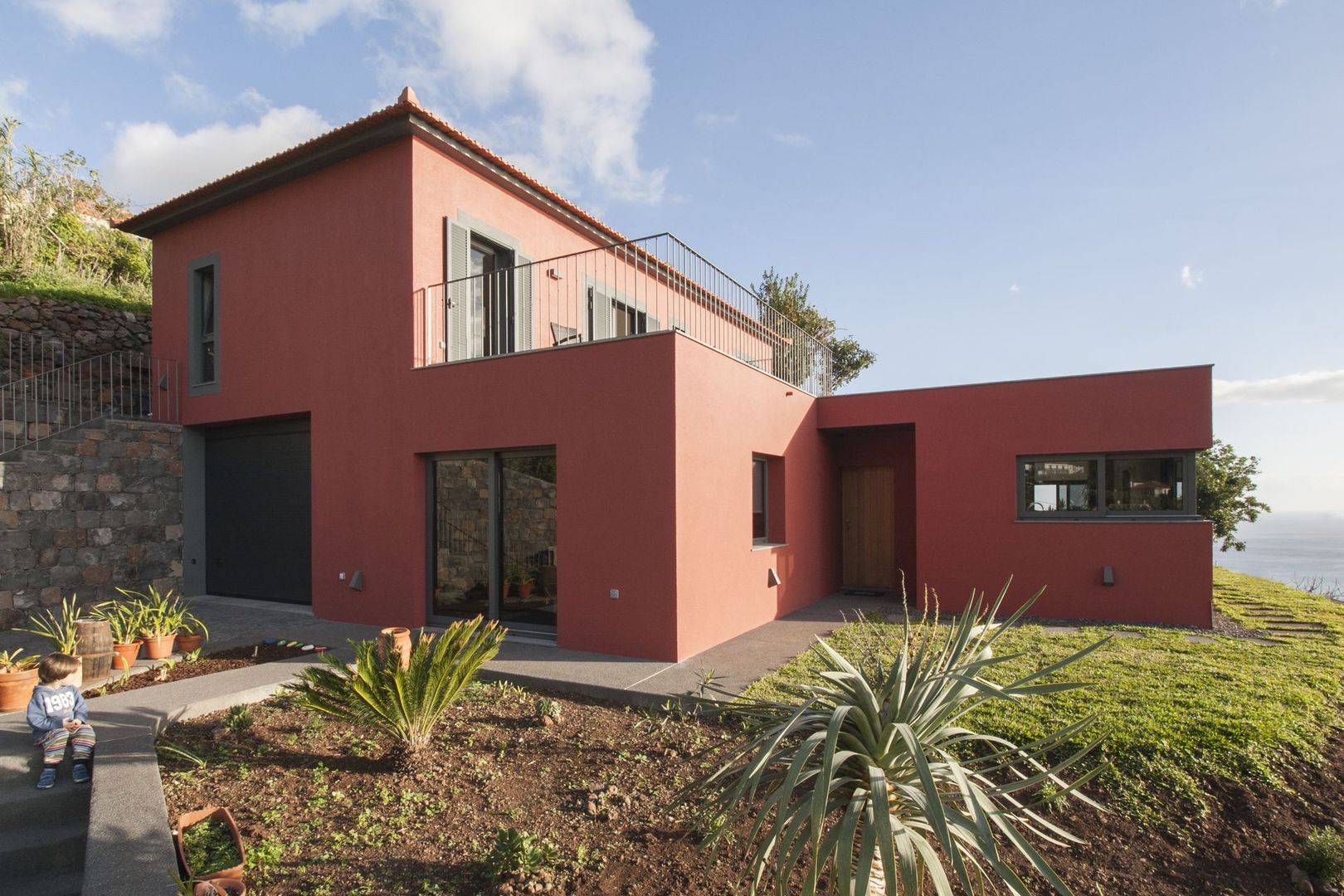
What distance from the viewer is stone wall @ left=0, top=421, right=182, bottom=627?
7.97 metres

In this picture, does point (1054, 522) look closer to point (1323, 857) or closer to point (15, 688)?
point (1323, 857)

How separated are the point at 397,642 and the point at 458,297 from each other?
4735 mm

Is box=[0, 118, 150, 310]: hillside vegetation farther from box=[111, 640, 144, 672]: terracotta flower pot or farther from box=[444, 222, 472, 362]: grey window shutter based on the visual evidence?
box=[111, 640, 144, 672]: terracotta flower pot

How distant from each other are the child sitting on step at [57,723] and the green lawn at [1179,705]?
4261 mm

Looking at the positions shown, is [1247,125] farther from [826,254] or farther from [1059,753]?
[1059,753]

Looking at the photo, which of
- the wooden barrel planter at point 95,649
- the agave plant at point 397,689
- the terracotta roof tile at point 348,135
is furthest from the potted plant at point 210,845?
the terracotta roof tile at point 348,135

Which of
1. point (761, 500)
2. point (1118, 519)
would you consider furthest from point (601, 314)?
point (1118, 519)

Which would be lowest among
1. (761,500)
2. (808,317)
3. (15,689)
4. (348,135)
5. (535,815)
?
(535,815)

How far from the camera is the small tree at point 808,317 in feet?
65.6

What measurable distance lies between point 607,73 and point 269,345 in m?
5.75

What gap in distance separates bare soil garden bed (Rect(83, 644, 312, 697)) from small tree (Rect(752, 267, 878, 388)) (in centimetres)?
1596

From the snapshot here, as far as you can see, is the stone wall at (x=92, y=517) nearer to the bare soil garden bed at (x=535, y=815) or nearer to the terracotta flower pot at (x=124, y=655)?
the terracotta flower pot at (x=124, y=655)

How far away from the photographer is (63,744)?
3766 mm

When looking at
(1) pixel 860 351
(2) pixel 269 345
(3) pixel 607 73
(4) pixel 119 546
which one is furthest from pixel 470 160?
(1) pixel 860 351
